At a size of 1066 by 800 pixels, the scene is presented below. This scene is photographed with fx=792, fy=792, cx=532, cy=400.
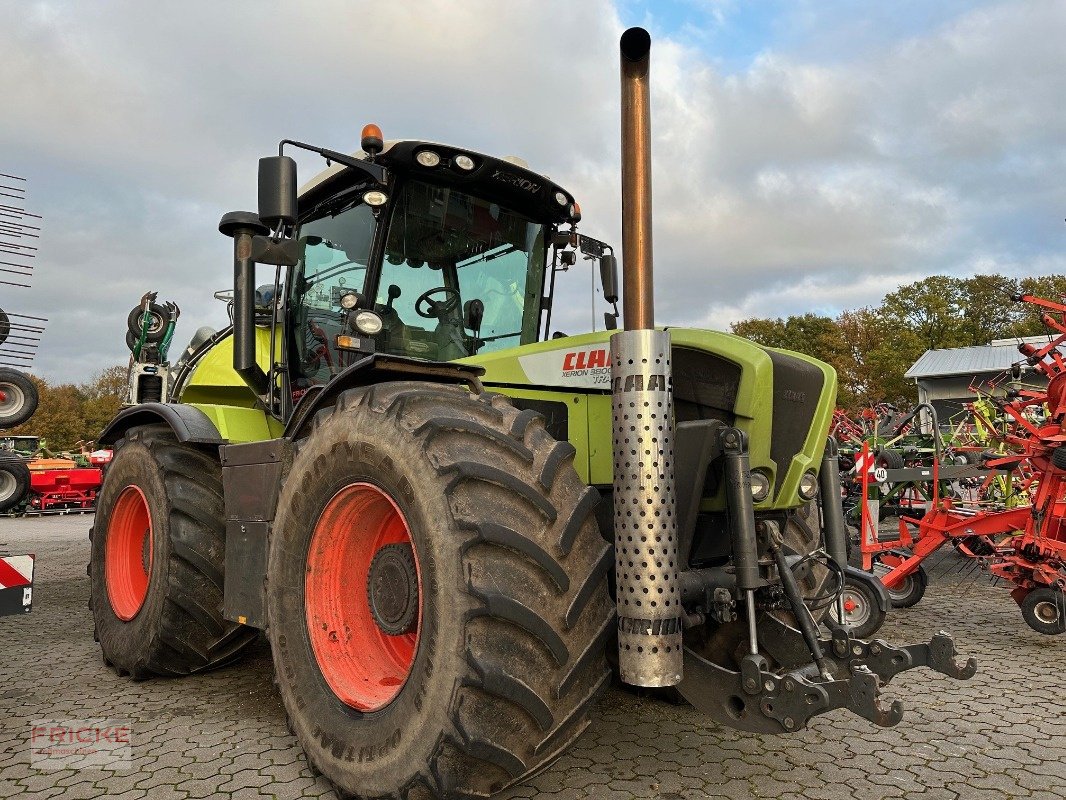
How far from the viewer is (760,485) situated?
3020mm

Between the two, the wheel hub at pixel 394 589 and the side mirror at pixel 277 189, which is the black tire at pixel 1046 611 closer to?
the wheel hub at pixel 394 589

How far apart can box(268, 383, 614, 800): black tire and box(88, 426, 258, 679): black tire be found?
5.93 feet

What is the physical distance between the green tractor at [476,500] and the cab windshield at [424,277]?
0.05ft

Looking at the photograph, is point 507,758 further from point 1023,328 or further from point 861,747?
point 1023,328

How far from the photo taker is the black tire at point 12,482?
468cm

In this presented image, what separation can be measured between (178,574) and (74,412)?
40447mm

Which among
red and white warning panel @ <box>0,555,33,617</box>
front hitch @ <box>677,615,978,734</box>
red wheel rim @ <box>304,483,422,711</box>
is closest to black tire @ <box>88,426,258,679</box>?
red and white warning panel @ <box>0,555,33,617</box>

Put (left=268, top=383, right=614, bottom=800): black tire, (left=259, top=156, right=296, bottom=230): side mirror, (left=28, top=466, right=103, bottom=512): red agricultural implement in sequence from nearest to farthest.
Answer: (left=268, top=383, right=614, bottom=800): black tire < (left=259, top=156, right=296, bottom=230): side mirror < (left=28, top=466, right=103, bottom=512): red agricultural implement

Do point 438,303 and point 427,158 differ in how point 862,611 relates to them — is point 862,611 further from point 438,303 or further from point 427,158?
point 427,158

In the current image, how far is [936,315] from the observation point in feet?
141

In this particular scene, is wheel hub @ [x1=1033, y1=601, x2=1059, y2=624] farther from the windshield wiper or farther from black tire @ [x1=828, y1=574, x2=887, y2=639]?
the windshield wiper

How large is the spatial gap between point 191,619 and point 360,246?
2.22 m

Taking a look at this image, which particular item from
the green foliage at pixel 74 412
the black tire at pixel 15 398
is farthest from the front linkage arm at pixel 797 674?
the green foliage at pixel 74 412

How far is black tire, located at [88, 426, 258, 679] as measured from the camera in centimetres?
428
